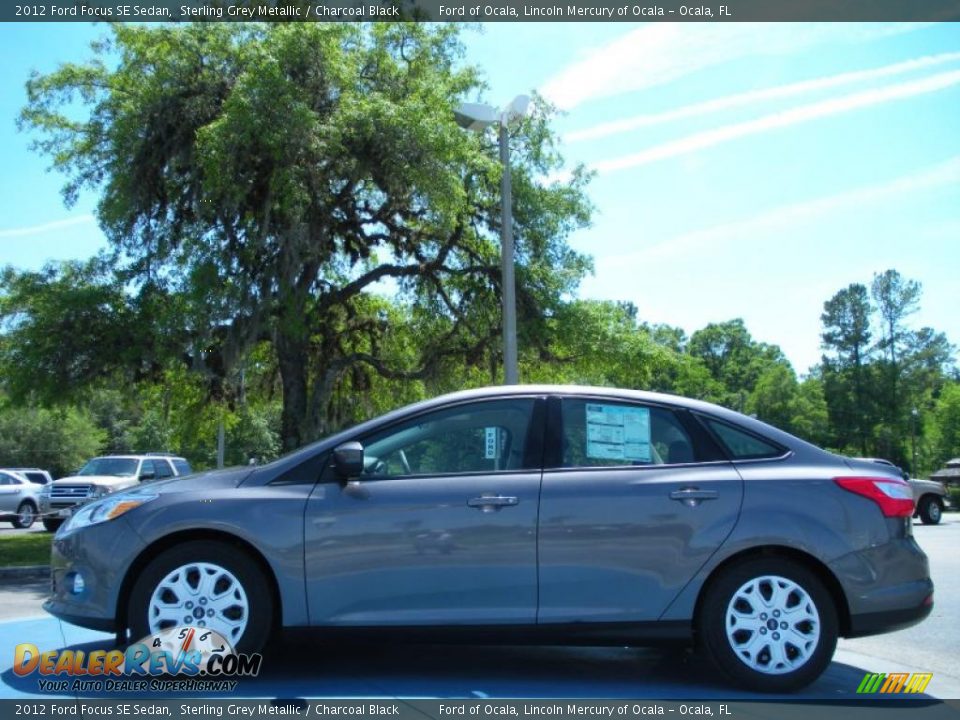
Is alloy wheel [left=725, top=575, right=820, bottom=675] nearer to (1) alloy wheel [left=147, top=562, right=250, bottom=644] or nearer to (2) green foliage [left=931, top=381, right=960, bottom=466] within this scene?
(1) alloy wheel [left=147, top=562, right=250, bottom=644]

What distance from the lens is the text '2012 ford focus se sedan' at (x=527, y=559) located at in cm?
475

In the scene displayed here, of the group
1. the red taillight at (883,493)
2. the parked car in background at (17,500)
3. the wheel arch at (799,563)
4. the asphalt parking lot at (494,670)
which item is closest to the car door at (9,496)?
the parked car in background at (17,500)

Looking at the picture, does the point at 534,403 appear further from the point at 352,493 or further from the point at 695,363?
the point at 695,363

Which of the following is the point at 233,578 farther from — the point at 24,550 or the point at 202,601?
the point at 24,550

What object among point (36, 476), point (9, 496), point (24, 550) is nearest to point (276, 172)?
point (24, 550)

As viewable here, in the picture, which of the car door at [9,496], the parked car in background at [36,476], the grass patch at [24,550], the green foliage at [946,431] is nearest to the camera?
the grass patch at [24,550]

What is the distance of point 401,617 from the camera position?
186 inches

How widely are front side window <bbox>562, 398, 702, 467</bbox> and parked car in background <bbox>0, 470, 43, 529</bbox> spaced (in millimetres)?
23215

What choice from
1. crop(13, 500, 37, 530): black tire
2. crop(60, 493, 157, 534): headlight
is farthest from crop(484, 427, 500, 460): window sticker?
crop(13, 500, 37, 530): black tire

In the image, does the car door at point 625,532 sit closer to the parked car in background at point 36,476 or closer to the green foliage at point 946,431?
the parked car in background at point 36,476

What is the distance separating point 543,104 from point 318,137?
6.74 metres

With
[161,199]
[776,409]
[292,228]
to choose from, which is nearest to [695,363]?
[292,228]

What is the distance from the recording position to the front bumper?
480 cm

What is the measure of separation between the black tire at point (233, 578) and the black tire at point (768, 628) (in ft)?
7.74
